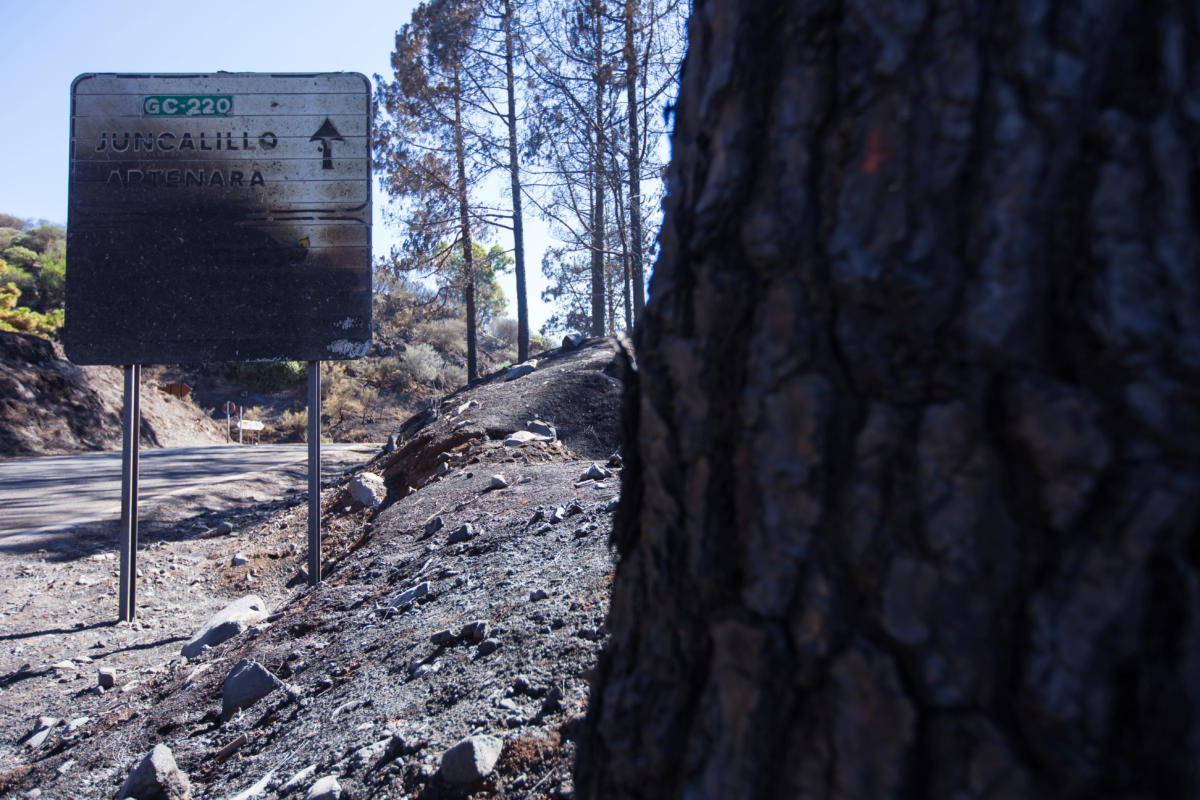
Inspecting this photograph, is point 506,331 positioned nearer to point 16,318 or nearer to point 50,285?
point 50,285

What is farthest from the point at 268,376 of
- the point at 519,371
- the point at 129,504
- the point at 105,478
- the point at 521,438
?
the point at 129,504

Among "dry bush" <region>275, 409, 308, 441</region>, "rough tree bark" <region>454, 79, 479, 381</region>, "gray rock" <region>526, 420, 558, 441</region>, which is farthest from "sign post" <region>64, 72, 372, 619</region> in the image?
"dry bush" <region>275, 409, 308, 441</region>

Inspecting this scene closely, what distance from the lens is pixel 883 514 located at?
0.80m

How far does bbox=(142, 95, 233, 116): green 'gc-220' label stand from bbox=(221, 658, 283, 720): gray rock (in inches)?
129

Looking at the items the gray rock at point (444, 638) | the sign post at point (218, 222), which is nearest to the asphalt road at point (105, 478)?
the sign post at point (218, 222)

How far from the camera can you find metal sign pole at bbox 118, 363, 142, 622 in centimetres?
449

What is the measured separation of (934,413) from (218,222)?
4.71 meters

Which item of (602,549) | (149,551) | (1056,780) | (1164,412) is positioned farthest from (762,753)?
(149,551)

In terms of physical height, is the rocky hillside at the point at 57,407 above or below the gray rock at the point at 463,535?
above

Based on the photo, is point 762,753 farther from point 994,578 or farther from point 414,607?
point 414,607

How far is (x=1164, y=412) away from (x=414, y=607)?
2800 millimetres

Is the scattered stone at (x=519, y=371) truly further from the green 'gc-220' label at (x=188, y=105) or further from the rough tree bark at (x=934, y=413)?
the rough tree bark at (x=934, y=413)

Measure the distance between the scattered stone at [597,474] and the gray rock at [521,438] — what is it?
1970mm

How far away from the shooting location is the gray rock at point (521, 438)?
254 inches
